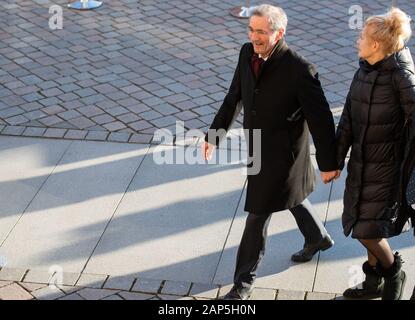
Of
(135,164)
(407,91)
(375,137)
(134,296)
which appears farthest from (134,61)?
(407,91)

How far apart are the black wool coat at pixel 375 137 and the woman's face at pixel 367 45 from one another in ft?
0.25

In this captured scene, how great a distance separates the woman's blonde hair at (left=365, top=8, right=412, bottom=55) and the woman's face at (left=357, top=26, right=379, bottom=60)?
0.07 feet

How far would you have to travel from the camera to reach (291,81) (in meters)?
5.08

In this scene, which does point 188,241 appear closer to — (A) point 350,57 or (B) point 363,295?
(B) point 363,295

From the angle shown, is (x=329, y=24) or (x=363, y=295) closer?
(x=363, y=295)

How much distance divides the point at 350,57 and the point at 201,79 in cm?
170

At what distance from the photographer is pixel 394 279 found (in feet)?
17.0

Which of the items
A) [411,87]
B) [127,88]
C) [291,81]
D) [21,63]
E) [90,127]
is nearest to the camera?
[411,87]

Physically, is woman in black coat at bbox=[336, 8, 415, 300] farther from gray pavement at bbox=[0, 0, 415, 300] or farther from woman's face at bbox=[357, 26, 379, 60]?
gray pavement at bbox=[0, 0, 415, 300]

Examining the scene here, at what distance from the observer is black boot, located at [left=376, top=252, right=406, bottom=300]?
5.17 metres

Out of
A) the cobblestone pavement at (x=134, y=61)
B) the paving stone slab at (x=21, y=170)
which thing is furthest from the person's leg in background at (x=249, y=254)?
the cobblestone pavement at (x=134, y=61)

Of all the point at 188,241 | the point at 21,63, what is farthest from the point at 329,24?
the point at 188,241

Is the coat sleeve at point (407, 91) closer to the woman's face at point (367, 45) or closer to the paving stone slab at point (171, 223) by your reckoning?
the woman's face at point (367, 45)

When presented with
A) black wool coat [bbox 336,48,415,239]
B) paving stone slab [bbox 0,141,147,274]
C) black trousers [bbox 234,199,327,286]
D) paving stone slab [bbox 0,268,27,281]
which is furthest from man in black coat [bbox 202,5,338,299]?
paving stone slab [bbox 0,268,27,281]
